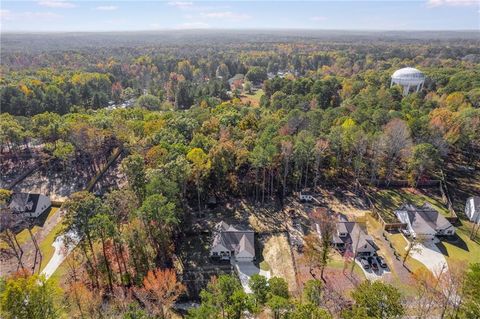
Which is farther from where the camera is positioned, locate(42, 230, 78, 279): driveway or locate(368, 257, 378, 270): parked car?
locate(368, 257, 378, 270): parked car

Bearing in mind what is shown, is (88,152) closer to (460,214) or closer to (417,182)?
(417,182)

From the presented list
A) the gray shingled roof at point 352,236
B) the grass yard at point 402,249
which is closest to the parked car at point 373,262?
the gray shingled roof at point 352,236

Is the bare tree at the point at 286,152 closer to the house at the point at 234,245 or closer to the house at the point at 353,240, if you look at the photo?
the house at the point at 353,240

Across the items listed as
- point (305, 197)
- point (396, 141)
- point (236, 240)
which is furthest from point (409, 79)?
point (236, 240)

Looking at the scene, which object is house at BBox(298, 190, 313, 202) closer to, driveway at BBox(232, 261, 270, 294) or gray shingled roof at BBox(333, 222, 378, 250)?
gray shingled roof at BBox(333, 222, 378, 250)

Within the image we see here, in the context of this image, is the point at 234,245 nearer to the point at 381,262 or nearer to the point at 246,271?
the point at 246,271

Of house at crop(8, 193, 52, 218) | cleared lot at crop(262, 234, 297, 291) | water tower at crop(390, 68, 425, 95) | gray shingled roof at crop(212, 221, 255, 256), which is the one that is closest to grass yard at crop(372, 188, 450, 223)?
cleared lot at crop(262, 234, 297, 291)
